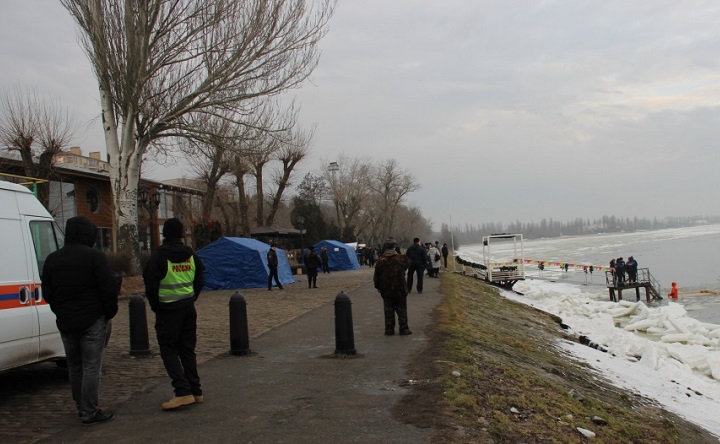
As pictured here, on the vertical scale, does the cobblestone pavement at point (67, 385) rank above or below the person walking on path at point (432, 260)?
below

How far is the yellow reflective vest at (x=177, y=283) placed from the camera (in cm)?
577

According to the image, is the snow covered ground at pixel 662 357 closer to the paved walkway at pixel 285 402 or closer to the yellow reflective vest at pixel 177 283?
the paved walkway at pixel 285 402

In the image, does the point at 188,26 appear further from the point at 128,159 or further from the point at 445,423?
the point at 445,423

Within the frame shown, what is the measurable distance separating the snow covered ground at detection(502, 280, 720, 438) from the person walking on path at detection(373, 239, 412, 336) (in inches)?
155

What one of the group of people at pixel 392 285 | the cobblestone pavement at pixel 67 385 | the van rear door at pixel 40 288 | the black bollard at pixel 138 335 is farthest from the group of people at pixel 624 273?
the van rear door at pixel 40 288

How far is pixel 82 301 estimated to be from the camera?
5285mm

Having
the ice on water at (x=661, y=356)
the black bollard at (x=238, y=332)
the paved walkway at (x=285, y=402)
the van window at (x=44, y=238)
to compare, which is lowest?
the ice on water at (x=661, y=356)

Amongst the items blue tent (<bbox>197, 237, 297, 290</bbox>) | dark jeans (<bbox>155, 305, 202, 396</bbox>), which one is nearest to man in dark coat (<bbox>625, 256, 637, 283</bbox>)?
blue tent (<bbox>197, 237, 297, 290</bbox>)

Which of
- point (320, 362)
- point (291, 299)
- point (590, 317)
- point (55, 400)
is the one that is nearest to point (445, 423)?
point (320, 362)

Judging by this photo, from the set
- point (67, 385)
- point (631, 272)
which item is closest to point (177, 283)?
point (67, 385)

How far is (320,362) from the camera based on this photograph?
8242mm

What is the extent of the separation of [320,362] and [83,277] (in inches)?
150

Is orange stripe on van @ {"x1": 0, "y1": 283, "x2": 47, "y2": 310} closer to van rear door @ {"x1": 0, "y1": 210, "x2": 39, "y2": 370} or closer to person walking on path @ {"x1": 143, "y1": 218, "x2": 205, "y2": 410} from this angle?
van rear door @ {"x1": 0, "y1": 210, "x2": 39, "y2": 370}

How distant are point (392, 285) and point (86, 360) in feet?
18.4
